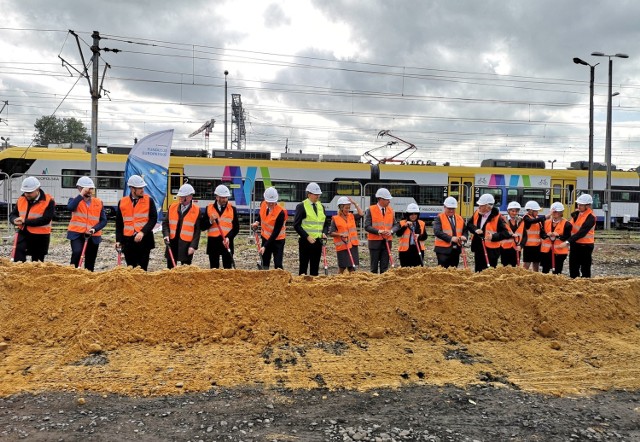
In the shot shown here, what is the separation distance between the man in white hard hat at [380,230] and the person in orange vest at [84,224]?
426 centimetres

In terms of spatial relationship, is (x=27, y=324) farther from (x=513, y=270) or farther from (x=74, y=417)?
(x=513, y=270)

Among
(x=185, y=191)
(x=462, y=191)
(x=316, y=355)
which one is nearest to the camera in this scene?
(x=316, y=355)

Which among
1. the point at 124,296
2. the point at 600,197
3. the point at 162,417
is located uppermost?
the point at 600,197

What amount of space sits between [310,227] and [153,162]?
7.18m

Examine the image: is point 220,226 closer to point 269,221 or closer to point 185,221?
point 185,221

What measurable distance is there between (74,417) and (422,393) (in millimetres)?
2625

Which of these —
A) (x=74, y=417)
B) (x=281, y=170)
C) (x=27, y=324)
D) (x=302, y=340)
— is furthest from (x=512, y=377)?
(x=281, y=170)

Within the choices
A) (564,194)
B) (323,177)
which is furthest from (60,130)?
(564,194)

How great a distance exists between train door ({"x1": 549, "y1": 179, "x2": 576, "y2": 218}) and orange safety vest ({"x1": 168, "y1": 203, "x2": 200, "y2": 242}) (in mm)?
17708

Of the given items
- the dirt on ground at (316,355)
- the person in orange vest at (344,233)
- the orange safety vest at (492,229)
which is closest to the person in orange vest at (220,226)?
the person in orange vest at (344,233)

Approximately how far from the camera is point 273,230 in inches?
285

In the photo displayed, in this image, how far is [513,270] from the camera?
241 inches

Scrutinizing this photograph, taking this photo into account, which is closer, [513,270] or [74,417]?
[74,417]

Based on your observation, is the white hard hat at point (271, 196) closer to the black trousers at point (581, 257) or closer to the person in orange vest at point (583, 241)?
the person in orange vest at point (583, 241)
